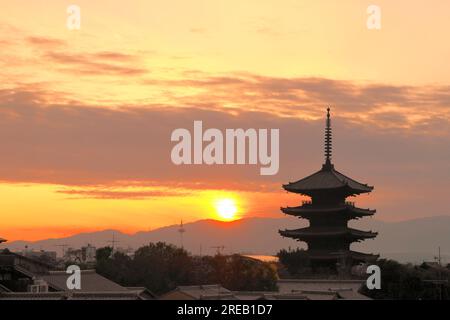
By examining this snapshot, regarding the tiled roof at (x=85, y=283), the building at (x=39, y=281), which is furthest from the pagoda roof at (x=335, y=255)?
the tiled roof at (x=85, y=283)

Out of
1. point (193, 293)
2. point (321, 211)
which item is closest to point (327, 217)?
point (321, 211)

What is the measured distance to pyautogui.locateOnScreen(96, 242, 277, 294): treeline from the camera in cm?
9138

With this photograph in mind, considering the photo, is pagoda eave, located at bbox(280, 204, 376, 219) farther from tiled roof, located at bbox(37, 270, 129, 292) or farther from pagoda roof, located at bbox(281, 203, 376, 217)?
tiled roof, located at bbox(37, 270, 129, 292)

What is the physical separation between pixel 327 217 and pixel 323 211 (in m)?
1.50

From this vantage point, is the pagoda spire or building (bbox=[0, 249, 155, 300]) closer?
building (bbox=[0, 249, 155, 300])

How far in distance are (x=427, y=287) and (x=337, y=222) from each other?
20.4m

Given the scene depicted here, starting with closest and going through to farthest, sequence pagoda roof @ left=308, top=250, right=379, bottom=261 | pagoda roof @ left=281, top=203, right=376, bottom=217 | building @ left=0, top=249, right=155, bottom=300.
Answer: building @ left=0, top=249, right=155, bottom=300 → pagoda roof @ left=308, top=250, right=379, bottom=261 → pagoda roof @ left=281, top=203, right=376, bottom=217

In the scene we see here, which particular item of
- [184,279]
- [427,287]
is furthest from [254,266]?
[427,287]

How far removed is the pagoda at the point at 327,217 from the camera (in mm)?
99062

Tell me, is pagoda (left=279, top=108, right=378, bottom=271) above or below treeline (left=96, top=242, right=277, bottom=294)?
above

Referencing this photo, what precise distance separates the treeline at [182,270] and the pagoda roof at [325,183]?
8.29 metres

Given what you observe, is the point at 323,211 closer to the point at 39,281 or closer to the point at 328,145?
the point at 328,145

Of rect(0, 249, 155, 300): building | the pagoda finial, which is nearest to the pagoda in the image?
the pagoda finial
